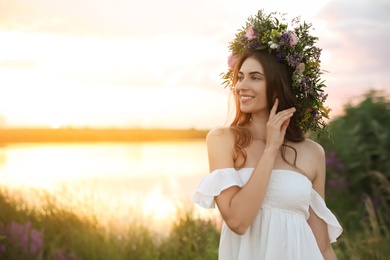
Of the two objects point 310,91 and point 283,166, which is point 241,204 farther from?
point 310,91

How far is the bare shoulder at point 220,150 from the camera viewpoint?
10.7 ft

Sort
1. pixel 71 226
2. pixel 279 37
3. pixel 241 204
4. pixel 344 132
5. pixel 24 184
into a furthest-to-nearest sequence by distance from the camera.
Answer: pixel 344 132
pixel 24 184
pixel 71 226
pixel 279 37
pixel 241 204

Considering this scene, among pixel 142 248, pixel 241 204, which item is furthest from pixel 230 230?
pixel 142 248

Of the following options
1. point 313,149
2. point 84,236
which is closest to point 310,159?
point 313,149

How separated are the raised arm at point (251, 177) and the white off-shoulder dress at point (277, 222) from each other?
0.32ft

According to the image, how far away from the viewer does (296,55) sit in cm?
359

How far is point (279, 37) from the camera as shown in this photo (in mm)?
3613

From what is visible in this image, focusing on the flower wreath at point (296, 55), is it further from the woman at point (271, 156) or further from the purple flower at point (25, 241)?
the purple flower at point (25, 241)

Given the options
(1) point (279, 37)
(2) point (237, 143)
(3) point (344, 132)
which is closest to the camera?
(2) point (237, 143)

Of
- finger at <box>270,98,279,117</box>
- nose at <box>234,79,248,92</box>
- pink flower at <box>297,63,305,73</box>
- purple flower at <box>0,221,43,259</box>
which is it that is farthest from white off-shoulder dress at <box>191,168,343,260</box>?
purple flower at <box>0,221,43,259</box>

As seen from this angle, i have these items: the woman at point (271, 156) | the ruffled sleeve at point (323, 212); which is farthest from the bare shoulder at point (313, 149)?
the ruffled sleeve at point (323, 212)

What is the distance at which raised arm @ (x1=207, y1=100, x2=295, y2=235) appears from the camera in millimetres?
3049

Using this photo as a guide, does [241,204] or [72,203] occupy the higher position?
[241,204]

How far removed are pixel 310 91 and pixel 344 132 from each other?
5830mm
